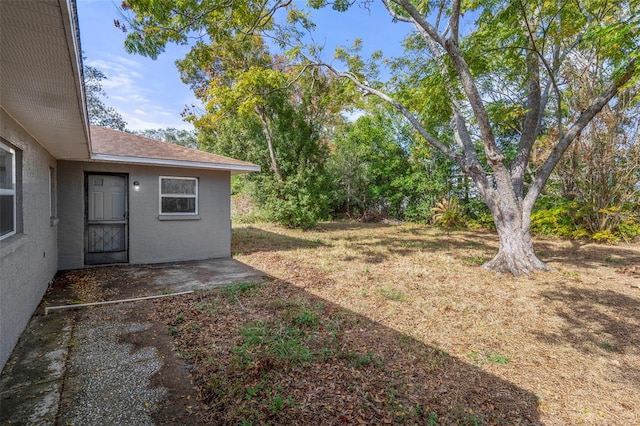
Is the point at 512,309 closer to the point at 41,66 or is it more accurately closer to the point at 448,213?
the point at 41,66

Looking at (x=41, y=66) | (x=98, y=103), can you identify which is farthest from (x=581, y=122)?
(x=98, y=103)

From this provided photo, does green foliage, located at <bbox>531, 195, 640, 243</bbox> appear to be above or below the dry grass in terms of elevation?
above

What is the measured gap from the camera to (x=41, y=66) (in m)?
2.12

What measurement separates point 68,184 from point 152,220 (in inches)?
67.0

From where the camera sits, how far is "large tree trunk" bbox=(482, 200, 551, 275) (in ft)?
21.7

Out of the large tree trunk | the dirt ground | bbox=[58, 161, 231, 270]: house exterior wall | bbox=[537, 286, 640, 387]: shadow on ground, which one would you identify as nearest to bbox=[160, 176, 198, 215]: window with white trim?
bbox=[58, 161, 231, 270]: house exterior wall

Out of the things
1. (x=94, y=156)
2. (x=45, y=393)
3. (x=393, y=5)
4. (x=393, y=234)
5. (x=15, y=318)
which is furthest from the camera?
(x=393, y=234)

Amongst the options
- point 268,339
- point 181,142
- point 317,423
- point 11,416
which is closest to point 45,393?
point 11,416

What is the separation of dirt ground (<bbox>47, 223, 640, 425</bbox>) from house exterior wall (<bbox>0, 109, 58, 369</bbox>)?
4.47 ft

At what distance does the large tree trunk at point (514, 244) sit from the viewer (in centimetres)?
661

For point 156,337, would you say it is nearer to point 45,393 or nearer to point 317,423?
point 45,393

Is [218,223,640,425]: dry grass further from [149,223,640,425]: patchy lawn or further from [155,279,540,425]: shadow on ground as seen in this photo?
[155,279,540,425]: shadow on ground

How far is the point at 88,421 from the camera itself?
2.18 m

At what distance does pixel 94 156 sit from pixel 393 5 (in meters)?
7.75
